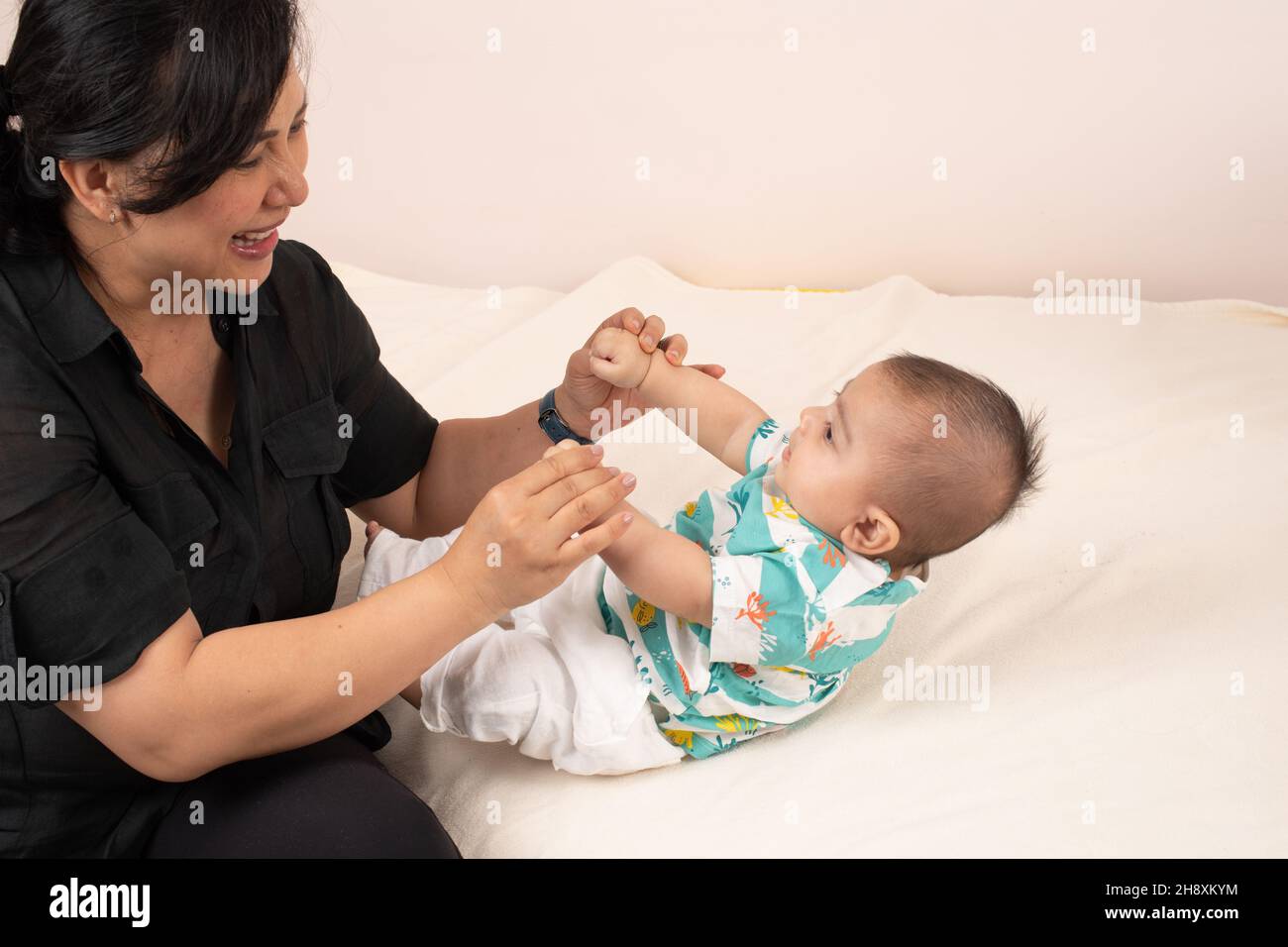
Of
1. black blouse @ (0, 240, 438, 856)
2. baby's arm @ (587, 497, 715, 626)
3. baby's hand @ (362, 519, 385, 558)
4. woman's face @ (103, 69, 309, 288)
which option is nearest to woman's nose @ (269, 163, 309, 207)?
woman's face @ (103, 69, 309, 288)

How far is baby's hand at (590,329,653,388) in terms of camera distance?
4.65ft

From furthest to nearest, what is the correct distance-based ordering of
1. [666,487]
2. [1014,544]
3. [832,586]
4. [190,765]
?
[666,487], [1014,544], [832,586], [190,765]

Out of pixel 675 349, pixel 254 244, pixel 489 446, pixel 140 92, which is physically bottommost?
pixel 489 446

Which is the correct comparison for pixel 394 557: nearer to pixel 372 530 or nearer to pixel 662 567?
pixel 372 530

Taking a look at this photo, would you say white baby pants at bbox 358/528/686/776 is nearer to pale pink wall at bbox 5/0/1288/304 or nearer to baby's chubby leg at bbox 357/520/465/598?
baby's chubby leg at bbox 357/520/465/598

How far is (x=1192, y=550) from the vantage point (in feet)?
5.16

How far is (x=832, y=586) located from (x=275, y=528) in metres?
0.58

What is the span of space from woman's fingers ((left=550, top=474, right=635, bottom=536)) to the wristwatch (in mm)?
373

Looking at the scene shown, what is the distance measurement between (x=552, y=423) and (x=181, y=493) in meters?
0.49

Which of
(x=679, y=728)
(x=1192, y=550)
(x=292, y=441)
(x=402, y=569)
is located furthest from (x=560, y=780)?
(x=1192, y=550)

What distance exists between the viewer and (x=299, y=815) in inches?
45.5

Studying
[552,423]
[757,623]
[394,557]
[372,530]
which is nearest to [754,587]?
A: [757,623]

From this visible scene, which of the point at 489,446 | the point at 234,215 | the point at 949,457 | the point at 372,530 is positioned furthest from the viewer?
the point at 372,530

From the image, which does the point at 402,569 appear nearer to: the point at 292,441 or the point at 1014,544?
the point at 292,441
